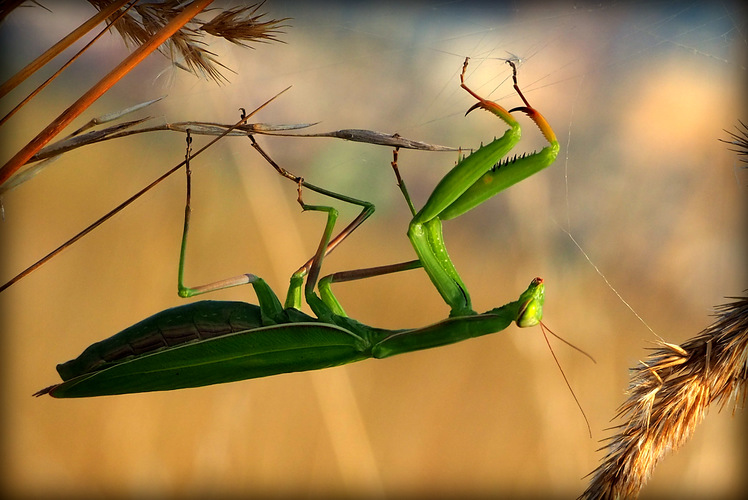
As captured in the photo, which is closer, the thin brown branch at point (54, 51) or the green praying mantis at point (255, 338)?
the thin brown branch at point (54, 51)

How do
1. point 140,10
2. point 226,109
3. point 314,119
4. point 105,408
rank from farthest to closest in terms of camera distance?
1. point 105,408
2. point 314,119
3. point 226,109
4. point 140,10

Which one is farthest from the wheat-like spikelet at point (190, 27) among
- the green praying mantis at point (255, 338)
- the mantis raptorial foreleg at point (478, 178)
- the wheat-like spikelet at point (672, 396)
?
the wheat-like spikelet at point (672, 396)

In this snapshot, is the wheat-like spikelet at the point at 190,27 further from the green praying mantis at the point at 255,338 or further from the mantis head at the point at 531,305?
the mantis head at the point at 531,305

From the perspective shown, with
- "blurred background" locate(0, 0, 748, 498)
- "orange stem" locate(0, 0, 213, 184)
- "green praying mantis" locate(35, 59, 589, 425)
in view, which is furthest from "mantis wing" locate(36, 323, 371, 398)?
"blurred background" locate(0, 0, 748, 498)

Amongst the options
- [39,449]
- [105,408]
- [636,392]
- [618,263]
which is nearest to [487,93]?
[636,392]

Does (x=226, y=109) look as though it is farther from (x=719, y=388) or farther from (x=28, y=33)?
(x=719, y=388)

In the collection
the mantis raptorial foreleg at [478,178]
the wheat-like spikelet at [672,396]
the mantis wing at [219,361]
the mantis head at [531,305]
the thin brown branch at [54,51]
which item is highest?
the thin brown branch at [54,51]
